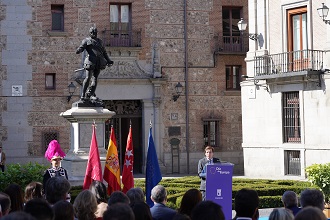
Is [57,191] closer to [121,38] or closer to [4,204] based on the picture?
[4,204]

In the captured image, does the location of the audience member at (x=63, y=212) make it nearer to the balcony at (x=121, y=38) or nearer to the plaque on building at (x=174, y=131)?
the balcony at (x=121, y=38)

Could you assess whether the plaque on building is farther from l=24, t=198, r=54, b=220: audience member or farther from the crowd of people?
l=24, t=198, r=54, b=220: audience member

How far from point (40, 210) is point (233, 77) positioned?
2528 cm

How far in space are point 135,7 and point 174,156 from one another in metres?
6.34

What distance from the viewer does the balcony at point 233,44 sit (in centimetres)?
3042

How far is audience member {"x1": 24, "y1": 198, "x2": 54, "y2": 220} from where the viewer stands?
609 centimetres

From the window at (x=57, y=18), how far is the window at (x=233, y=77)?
721 cm

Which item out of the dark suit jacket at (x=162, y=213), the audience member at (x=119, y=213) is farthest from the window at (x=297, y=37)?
the audience member at (x=119, y=213)

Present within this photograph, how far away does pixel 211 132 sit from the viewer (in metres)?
30.7

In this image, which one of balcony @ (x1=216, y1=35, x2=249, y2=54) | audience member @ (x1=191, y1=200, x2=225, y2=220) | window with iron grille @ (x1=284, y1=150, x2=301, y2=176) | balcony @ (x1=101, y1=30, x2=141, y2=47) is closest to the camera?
audience member @ (x1=191, y1=200, x2=225, y2=220)

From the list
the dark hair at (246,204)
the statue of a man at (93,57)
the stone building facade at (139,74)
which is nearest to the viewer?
the dark hair at (246,204)

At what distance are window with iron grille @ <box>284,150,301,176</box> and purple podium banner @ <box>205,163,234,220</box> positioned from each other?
42.9ft

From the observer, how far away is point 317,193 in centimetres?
789

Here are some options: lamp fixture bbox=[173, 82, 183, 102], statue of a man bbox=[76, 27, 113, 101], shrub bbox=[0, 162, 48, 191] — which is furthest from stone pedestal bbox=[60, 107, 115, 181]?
lamp fixture bbox=[173, 82, 183, 102]
